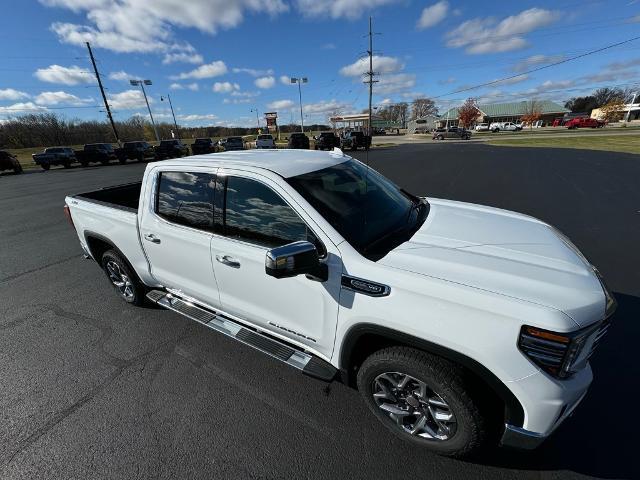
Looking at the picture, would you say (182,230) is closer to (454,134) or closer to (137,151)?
(137,151)

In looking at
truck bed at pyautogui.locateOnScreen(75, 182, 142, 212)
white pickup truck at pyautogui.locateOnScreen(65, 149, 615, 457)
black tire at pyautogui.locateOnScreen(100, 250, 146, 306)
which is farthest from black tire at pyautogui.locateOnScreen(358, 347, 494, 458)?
truck bed at pyautogui.locateOnScreen(75, 182, 142, 212)

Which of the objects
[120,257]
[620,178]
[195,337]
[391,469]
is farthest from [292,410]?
[620,178]

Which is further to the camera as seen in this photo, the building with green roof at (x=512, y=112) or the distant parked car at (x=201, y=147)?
the building with green roof at (x=512, y=112)

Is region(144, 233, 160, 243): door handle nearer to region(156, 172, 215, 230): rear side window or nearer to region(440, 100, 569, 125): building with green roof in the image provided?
region(156, 172, 215, 230): rear side window

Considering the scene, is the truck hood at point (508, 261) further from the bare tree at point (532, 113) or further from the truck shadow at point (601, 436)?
the bare tree at point (532, 113)

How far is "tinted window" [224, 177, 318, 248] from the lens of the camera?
2199 millimetres

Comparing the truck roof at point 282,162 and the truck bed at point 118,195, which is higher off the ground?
the truck roof at point 282,162

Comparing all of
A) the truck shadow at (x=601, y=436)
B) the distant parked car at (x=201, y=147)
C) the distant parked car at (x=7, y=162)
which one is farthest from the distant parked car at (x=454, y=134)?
the truck shadow at (x=601, y=436)

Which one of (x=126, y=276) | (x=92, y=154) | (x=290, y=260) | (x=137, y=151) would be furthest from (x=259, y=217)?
(x=92, y=154)

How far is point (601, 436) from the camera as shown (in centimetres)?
207

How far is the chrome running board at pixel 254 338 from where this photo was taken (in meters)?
2.22

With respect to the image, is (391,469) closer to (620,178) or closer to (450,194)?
(450,194)

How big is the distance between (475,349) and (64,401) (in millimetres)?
3161

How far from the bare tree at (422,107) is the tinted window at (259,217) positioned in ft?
342
